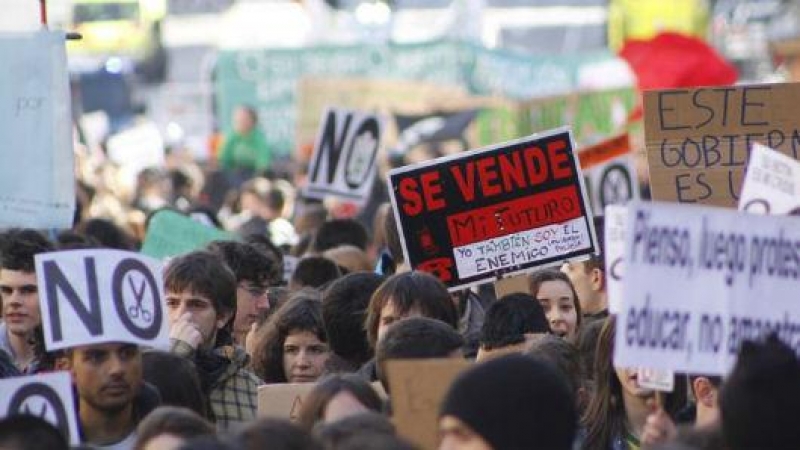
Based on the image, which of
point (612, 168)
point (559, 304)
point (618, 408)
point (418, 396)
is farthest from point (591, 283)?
point (418, 396)

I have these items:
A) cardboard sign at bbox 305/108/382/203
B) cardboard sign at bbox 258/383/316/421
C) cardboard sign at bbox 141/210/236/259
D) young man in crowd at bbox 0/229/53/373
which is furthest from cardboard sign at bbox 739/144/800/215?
cardboard sign at bbox 305/108/382/203

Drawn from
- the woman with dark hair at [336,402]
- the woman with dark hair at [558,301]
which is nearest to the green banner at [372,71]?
the woman with dark hair at [558,301]

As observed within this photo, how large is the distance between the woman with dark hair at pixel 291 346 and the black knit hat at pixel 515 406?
370 centimetres

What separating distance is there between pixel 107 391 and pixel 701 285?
2003 mm

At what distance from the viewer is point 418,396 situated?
7.75m

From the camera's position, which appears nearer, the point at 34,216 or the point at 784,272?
the point at 784,272

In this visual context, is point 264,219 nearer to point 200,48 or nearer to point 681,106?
point 681,106

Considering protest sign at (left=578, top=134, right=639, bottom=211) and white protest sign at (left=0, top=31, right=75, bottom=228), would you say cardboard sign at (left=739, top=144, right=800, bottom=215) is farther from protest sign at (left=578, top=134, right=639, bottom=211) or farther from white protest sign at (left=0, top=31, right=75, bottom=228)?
protest sign at (left=578, top=134, right=639, bottom=211)

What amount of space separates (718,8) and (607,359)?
4284 centimetres

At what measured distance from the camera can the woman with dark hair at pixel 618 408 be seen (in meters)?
8.93

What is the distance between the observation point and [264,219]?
62.3ft

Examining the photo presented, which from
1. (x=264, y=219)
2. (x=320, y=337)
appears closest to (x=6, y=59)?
(x=320, y=337)

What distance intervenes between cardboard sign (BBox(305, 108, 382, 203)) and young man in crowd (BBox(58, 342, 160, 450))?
893 centimetres

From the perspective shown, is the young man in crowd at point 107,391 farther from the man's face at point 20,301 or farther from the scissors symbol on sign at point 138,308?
the man's face at point 20,301
